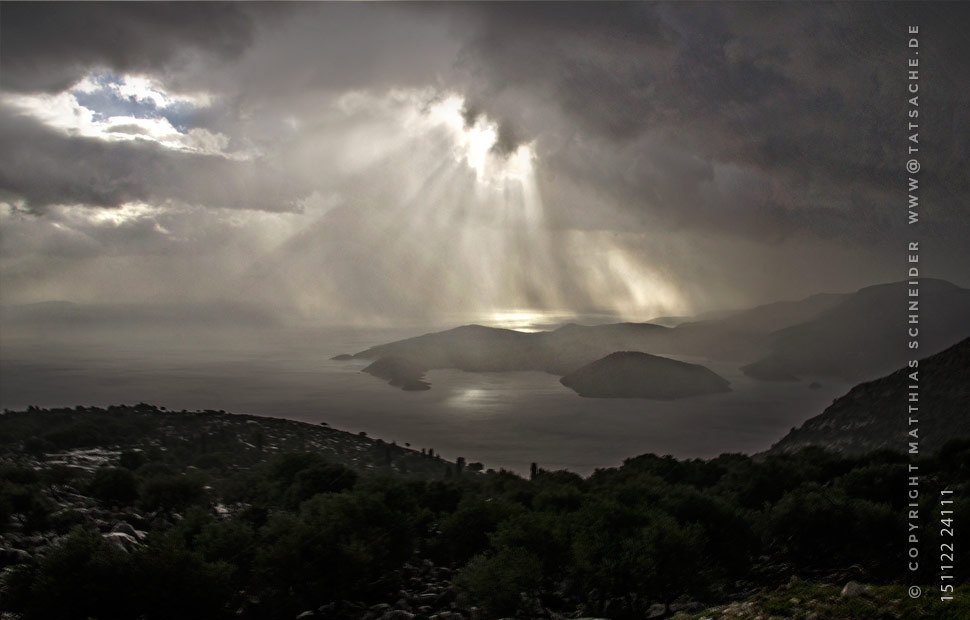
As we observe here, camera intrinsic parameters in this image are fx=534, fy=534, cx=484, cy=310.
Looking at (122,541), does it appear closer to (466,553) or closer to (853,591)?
(466,553)

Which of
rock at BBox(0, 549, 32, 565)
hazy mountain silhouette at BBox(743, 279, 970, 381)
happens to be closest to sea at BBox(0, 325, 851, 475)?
hazy mountain silhouette at BBox(743, 279, 970, 381)

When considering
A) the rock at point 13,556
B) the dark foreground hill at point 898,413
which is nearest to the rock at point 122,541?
the rock at point 13,556

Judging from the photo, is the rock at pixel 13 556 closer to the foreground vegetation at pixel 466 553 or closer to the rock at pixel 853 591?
the foreground vegetation at pixel 466 553

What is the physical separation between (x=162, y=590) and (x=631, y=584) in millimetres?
16327

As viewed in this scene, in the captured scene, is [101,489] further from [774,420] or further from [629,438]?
[774,420]

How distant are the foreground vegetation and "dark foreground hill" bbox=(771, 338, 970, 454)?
50470mm

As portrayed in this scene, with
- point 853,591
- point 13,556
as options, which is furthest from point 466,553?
point 853,591

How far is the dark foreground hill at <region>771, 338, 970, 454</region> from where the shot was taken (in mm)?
73875

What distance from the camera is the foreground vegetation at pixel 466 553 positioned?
17922 millimetres

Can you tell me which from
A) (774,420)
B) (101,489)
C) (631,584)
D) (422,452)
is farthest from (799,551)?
(774,420)

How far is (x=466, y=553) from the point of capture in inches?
1058

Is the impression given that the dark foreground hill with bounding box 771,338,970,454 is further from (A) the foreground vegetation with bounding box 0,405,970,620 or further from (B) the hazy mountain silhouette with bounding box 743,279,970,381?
(A) the foreground vegetation with bounding box 0,405,970,620

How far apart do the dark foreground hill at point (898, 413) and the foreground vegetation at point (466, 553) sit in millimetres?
50470

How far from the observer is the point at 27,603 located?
17.0 metres
